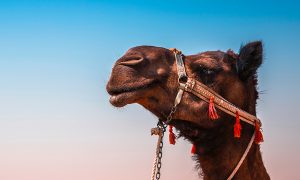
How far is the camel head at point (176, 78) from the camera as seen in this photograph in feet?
19.7

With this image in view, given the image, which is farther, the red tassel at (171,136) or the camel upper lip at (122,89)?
the red tassel at (171,136)

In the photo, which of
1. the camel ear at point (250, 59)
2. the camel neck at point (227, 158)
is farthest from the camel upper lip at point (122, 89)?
the camel ear at point (250, 59)

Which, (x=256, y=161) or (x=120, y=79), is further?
(x=256, y=161)

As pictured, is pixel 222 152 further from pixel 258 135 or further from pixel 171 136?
pixel 171 136

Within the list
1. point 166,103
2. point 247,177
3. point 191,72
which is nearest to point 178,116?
point 166,103

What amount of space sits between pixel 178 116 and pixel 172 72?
0.54 m

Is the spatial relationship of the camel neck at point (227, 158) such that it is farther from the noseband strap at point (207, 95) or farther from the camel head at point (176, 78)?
the camel head at point (176, 78)

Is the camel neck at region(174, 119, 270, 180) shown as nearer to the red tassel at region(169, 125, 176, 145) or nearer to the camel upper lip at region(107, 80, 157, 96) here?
the red tassel at region(169, 125, 176, 145)

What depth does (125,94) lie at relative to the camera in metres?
5.93

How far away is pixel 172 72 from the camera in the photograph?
6.47 metres

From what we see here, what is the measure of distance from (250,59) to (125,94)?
1.75 metres

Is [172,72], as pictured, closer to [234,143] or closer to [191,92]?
[191,92]

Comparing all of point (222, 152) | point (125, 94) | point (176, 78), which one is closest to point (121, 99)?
point (125, 94)

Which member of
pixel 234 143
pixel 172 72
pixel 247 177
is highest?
pixel 172 72
